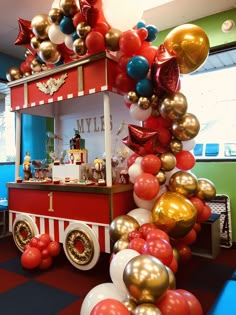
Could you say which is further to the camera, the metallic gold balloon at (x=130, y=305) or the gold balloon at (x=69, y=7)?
the gold balloon at (x=69, y=7)

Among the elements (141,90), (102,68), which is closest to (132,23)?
(102,68)

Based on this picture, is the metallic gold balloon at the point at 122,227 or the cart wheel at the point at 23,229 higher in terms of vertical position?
the metallic gold balloon at the point at 122,227

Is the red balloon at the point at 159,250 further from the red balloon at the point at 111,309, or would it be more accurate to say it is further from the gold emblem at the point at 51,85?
the gold emblem at the point at 51,85

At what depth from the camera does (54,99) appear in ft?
9.09

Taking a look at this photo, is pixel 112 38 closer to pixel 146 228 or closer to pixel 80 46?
pixel 80 46

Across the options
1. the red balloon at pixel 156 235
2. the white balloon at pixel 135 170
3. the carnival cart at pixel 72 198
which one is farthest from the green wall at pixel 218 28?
the red balloon at pixel 156 235

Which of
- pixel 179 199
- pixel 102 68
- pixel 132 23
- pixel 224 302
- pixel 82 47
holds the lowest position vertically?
pixel 224 302

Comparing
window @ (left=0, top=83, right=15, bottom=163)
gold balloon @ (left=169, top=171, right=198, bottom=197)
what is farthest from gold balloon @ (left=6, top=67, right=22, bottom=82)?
gold balloon @ (left=169, top=171, right=198, bottom=197)

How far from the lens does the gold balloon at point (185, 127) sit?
90.7 inches

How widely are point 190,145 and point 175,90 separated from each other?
1.93 feet

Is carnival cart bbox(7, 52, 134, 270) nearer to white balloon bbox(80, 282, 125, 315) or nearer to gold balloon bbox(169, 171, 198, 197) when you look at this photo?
gold balloon bbox(169, 171, 198, 197)

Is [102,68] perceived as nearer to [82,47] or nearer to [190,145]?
[82,47]

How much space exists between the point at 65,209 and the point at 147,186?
37.8 inches

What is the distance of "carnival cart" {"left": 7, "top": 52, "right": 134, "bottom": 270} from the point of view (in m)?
2.39
